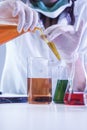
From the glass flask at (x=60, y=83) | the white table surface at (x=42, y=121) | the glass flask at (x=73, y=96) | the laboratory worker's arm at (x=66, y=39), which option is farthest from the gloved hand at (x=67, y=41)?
the white table surface at (x=42, y=121)

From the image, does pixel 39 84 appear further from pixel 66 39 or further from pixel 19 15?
pixel 66 39

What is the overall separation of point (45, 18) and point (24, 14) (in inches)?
26.9

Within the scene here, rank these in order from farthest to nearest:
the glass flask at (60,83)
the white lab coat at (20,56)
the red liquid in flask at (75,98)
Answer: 1. the white lab coat at (20,56)
2. the glass flask at (60,83)
3. the red liquid in flask at (75,98)

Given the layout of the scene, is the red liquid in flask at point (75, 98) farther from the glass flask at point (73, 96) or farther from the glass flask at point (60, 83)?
the glass flask at point (60, 83)

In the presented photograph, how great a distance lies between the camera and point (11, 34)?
3.20ft

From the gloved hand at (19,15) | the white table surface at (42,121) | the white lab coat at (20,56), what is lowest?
the white table surface at (42,121)

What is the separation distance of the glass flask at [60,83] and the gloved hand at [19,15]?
193 millimetres

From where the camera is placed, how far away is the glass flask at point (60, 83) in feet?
3.57

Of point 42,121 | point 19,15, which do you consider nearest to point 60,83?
point 19,15

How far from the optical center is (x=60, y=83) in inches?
43.1

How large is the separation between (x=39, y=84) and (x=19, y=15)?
259mm

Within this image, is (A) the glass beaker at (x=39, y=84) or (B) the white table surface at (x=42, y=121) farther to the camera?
(A) the glass beaker at (x=39, y=84)

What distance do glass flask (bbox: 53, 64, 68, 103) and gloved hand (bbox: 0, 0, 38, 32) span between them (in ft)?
0.63

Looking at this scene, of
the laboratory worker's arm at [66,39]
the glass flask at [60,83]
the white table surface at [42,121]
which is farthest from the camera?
the laboratory worker's arm at [66,39]
